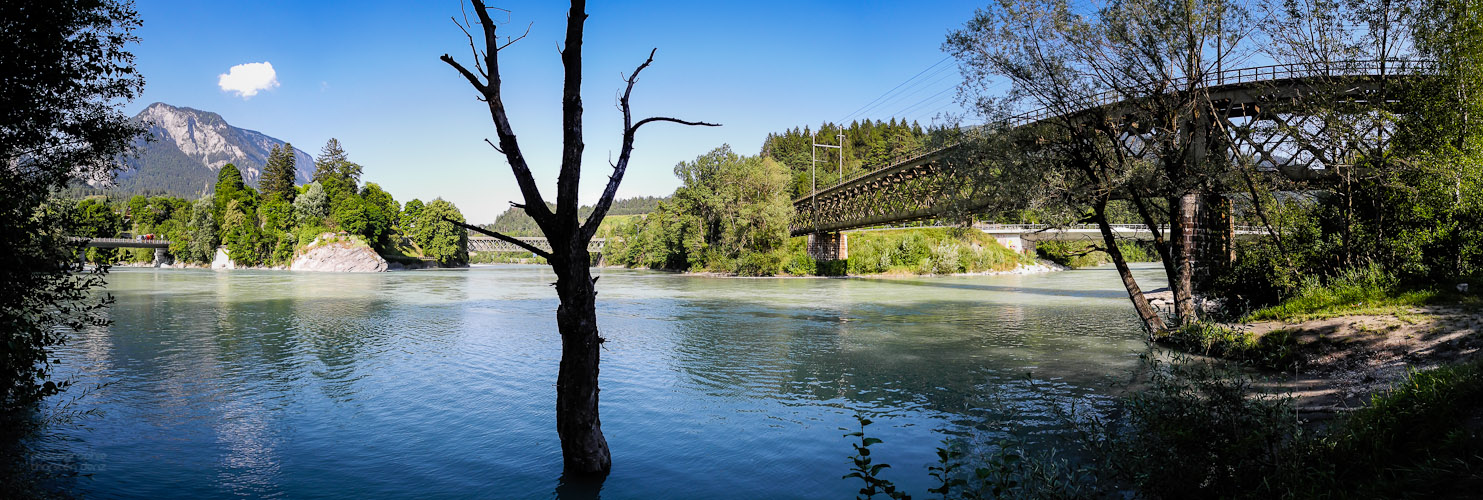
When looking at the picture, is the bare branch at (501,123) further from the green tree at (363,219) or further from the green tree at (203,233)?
the green tree at (203,233)

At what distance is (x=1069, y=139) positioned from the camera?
17.4 metres

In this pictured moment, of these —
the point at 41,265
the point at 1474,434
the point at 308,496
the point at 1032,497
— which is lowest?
the point at 308,496

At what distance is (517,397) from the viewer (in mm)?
15172

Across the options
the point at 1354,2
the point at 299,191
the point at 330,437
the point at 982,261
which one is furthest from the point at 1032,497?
the point at 299,191

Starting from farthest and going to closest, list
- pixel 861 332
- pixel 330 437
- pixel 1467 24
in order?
pixel 861 332 < pixel 1467 24 < pixel 330 437

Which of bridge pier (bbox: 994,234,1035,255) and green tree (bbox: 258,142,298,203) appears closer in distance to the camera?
bridge pier (bbox: 994,234,1035,255)

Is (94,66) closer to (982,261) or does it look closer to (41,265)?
(41,265)

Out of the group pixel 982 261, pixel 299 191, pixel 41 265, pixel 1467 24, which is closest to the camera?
pixel 41 265

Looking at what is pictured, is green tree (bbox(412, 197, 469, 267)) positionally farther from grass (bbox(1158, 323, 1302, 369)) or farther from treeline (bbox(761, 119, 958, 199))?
grass (bbox(1158, 323, 1302, 369))

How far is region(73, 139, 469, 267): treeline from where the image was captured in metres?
115

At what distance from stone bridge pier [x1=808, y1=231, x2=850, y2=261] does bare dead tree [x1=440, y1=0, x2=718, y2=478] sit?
72.3 m

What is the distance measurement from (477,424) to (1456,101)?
74.0ft

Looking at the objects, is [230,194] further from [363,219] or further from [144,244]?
[363,219]

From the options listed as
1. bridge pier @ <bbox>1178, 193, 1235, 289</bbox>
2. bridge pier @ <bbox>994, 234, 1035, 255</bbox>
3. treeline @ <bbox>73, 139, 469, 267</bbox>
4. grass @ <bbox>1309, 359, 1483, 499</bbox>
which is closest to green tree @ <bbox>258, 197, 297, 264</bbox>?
treeline @ <bbox>73, 139, 469, 267</bbox>
